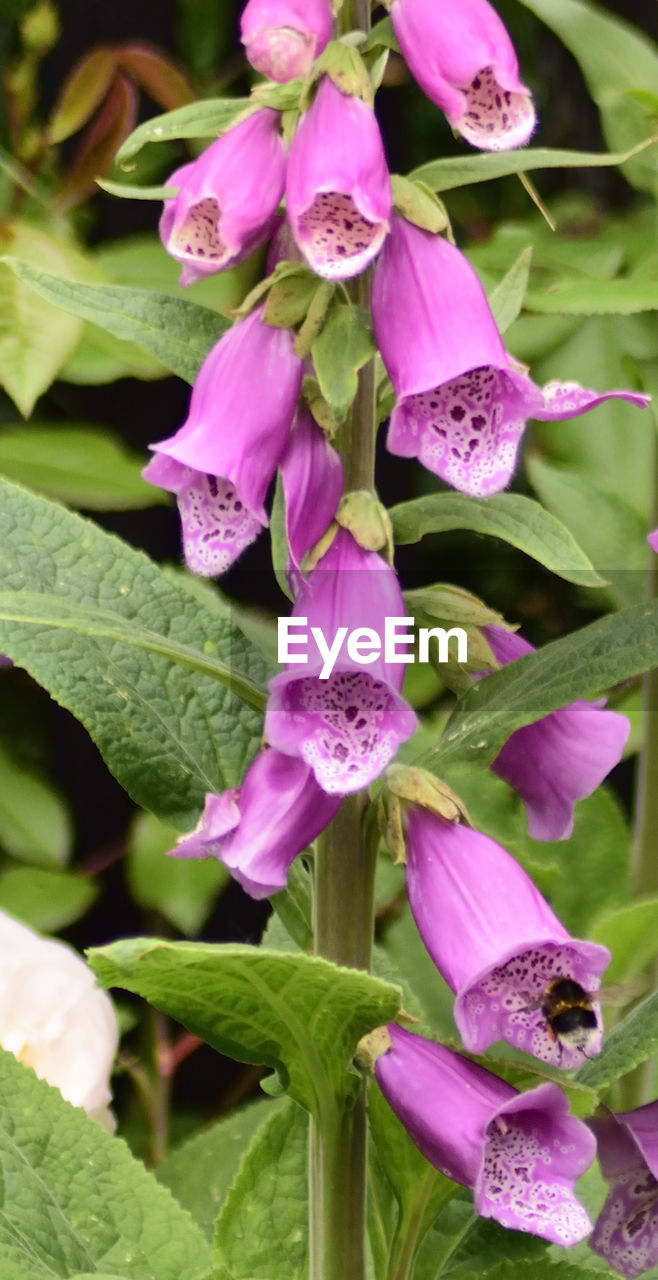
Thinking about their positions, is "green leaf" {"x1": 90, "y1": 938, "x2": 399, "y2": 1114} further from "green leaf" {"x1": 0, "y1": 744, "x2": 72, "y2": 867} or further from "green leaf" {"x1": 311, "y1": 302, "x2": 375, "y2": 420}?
"green leaf" {"x1": 0, "y1": 744, "x2": 72, "y2": 867}

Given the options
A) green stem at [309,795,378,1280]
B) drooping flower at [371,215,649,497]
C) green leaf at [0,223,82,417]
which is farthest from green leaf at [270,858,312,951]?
green leaf at [0,223,82,417]

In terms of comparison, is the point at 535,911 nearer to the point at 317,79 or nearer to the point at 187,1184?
the point at 317,79

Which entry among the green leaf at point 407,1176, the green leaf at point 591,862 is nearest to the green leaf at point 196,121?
the green leaf at point 407,1176

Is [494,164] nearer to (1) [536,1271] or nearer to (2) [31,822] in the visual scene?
(1) [536,1271]

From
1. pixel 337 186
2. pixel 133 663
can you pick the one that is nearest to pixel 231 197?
pixel 337 186

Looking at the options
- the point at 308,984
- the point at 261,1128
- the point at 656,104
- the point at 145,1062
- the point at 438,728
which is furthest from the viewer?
the point at 145,1062

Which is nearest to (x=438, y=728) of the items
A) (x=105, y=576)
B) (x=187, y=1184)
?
(x=187, y=1184)
